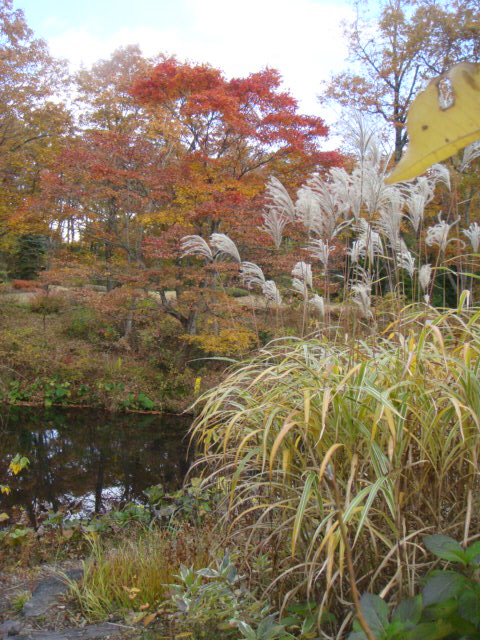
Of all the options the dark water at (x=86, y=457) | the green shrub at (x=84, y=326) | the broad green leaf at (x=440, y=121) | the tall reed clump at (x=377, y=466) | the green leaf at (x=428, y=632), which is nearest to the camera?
the broad green leaf at (x=440, y=121)

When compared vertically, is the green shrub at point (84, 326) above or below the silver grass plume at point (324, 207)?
below

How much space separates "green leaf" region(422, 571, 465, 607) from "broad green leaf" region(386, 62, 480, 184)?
137cm

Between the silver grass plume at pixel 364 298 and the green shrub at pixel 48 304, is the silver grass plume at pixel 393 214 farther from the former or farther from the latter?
the green shrub at pixel 48 304

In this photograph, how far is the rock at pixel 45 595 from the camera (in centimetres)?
241

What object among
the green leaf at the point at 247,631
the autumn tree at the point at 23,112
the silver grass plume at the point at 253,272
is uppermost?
the autumn tree at the point at 23,112

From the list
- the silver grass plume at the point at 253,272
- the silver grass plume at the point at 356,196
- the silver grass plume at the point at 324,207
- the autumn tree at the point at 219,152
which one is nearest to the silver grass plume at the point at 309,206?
the silver grass plume at the point at 324,207

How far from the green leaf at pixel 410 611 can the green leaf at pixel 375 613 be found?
0.04 meters

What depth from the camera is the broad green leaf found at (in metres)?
0.28

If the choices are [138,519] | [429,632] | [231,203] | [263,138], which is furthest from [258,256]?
[429,632]

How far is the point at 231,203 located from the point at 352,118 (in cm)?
585

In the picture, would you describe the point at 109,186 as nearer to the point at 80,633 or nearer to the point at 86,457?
the point at 86,457

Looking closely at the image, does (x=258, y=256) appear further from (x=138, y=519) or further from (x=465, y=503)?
(x=465, y=503)

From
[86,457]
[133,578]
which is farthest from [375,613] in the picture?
[86,457]

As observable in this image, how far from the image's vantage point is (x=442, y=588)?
53.1 inches
